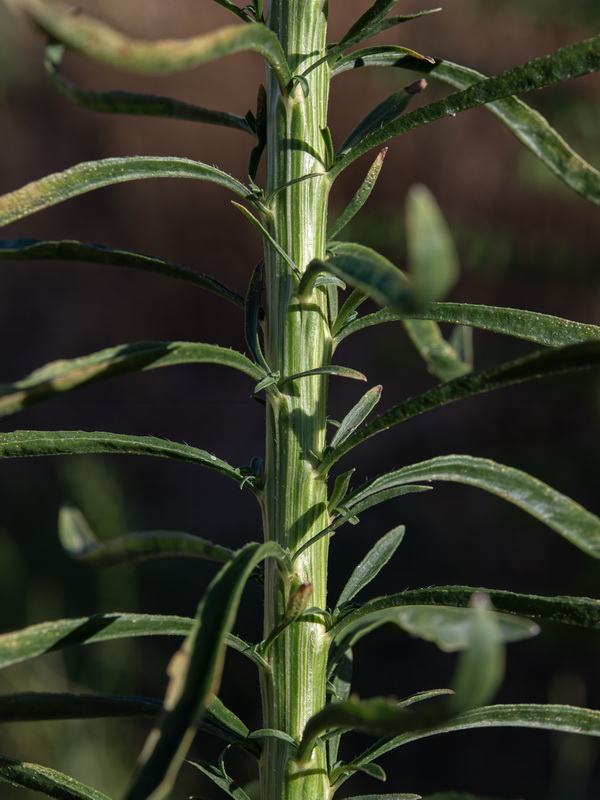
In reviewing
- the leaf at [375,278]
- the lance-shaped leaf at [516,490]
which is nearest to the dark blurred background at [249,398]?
the lance-shaped leaf at [516,490]

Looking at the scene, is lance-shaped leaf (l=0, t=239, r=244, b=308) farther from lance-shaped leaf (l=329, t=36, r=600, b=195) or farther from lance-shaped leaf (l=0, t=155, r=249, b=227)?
lance-shaped leaf (l=329, t=36, r=600, b=195)

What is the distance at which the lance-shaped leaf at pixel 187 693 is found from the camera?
23 cm

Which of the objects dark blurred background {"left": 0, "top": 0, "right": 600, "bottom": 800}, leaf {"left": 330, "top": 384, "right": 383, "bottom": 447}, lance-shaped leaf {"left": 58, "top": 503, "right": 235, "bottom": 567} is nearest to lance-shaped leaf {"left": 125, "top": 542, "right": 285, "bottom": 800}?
lance-shaped leaf {"left": 58, "top": 503, "right": 235, "bottom": 567}

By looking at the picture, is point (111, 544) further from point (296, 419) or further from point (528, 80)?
point (528, 80)

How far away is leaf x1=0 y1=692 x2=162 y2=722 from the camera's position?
29 cm

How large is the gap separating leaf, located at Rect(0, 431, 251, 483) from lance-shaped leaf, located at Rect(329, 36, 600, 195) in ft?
0.56

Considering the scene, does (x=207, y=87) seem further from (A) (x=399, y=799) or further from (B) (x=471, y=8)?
(A) (x=399, y=799)

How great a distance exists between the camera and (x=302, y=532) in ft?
1.17

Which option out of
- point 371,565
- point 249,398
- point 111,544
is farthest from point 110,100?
point 249,398

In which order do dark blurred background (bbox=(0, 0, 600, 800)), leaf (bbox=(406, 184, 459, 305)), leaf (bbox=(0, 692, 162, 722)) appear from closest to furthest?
leaf (bbox=(406, 184, 459, 305))
leaf (bbox=(0, 692, 162, 722))
dark blurred background (bbox=(0, 0, 600, 800))

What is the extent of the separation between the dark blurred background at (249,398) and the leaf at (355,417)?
5.31 ft

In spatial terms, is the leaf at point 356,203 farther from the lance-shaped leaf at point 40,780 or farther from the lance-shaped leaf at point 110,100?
the lance-shaped leaf at point 40,780

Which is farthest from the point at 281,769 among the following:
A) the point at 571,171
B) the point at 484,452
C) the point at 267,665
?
the point at 484,452

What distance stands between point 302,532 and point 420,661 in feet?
7.15
